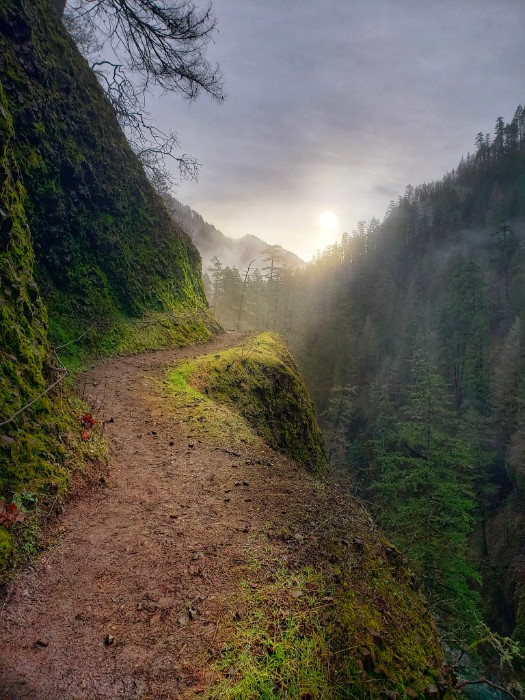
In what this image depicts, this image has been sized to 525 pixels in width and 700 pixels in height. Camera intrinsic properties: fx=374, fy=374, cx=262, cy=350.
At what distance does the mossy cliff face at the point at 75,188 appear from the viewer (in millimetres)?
8430

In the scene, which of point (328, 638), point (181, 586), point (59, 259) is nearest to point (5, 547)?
point (181, 586)

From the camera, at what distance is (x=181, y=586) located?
3.36 m

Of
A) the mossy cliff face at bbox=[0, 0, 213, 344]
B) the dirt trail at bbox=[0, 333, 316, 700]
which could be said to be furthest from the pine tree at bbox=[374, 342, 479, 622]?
the mossy cliff face at bbox=[0, 0, 213, 344]

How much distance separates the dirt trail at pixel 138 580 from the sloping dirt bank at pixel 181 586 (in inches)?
0.4

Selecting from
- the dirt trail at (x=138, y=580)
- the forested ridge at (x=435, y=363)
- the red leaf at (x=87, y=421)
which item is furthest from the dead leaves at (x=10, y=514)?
the forested ridge at (x=435, y=363)

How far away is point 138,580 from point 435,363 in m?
54.7

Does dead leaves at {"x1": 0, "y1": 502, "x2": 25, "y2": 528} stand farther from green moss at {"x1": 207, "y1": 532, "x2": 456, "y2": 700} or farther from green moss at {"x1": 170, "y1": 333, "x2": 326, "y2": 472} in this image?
green moss at {"x1": 170, "y1": 333, "x2": 326, "y2": 472}

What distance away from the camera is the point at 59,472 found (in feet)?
13.8

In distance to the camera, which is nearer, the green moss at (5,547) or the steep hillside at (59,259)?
the green moss at (5,547)

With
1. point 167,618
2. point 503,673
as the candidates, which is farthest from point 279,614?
point 503,673

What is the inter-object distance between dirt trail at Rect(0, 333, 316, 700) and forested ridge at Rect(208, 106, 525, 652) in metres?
2.49

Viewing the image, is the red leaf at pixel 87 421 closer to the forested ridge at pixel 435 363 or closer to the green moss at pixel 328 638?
the green moss at pixel 328 638

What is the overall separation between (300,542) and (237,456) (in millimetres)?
2648

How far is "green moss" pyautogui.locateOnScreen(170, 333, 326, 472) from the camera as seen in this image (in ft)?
30.6
